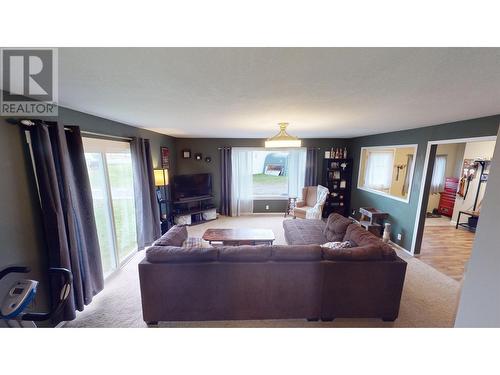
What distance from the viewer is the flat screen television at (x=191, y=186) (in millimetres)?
4938

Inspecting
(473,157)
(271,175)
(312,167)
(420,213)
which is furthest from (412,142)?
(271,175)

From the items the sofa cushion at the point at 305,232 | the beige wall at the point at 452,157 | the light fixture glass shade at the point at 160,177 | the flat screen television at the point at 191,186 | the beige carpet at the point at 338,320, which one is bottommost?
the beige carpet at the point at 338,320

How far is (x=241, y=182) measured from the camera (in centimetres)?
570

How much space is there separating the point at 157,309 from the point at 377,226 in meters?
4.34

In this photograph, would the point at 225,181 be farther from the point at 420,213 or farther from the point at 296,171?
the point at 420,213

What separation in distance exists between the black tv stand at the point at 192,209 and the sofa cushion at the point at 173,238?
2236 mm

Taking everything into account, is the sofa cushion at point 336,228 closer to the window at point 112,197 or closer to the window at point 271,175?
the window at point 271,175

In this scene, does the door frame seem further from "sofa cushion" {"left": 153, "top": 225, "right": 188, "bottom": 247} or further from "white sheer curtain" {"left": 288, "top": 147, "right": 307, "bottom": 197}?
"sofa cushion" {"left": 153, "top": 225, "right": 188, "bottom": 247}

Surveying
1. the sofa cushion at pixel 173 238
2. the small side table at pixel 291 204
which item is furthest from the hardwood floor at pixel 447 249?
the sofa cushion at pixel 173 238

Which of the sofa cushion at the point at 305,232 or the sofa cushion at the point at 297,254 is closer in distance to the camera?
the sofa cushion at the point at 297,254

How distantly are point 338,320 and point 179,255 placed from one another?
1.89m

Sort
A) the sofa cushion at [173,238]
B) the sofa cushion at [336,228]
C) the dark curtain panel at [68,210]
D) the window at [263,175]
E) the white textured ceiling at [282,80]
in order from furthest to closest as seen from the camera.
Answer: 1. the window at [263,175]
2. the sofa cushion at [336,228]
3. the sofa cushion at [173,238]
4. the dark curtain panel at [68,210]
5. the white textured ceiling at [282,80]

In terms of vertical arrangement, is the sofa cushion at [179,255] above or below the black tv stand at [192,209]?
above

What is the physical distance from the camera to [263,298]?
199cm
